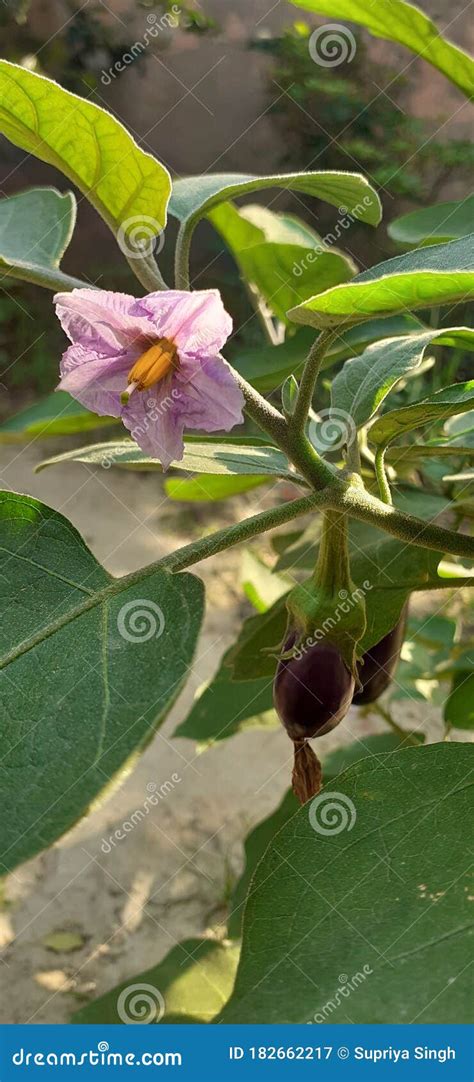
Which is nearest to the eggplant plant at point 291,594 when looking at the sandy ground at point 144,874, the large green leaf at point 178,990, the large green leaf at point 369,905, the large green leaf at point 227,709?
the large green leaf at point 369,905

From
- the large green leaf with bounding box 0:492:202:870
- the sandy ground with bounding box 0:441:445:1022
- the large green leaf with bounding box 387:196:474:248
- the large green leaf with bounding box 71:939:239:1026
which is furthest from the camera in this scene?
the sandy ground with bounding box 0:441:445:1022

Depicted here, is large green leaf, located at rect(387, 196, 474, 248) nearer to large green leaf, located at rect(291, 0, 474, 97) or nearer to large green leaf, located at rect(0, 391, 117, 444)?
large green leaf, located at rect(291, 0, 474, 97)

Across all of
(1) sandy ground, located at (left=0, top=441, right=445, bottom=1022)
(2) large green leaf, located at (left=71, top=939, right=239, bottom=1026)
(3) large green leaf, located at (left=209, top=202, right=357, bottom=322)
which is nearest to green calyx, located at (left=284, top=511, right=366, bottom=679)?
(3) large green leaf, located at (left=209, top=202, right=357, bottom=322)

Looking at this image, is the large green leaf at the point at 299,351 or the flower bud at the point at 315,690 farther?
the large green leaf at the point at 299,351

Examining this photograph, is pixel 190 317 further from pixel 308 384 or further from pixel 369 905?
pixel 369 905

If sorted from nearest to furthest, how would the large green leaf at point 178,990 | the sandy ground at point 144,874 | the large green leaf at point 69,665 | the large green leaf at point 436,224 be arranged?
the large green leaf at point 69,665 < the large green leaf at point 436,224 < the large green leaf at point 178,990 < the sandy ground at point 144,874

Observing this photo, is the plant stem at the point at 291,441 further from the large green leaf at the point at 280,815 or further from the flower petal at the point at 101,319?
the large green leaf at the point at 280,815

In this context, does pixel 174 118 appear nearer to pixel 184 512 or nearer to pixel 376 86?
pixel 376 86
